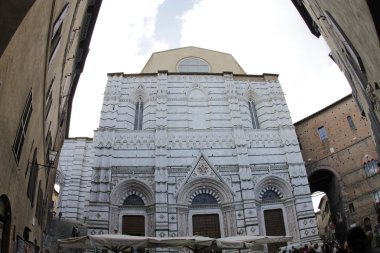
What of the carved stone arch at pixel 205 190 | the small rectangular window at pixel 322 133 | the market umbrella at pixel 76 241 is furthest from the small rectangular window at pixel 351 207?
the market umbrella at pixel 76 241

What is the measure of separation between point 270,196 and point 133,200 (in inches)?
348

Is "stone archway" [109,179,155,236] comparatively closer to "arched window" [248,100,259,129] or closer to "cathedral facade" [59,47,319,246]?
"cathedral facade" [59,47,319,246]

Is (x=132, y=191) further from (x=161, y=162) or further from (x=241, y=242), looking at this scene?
(x=241, y=242)

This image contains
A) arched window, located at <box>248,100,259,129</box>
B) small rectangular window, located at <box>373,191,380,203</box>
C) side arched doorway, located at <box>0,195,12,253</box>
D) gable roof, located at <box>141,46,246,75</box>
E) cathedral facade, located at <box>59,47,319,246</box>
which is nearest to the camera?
side arched doorway, located at <box>0,195,12,253</box>

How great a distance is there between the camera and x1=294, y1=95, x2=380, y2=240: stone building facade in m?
21.2

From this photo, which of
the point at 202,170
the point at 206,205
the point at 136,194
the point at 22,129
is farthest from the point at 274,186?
the point at 22,129

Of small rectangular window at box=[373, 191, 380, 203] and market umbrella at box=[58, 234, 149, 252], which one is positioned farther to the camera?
small rectangular window at box=[373, 191, 380, 203]

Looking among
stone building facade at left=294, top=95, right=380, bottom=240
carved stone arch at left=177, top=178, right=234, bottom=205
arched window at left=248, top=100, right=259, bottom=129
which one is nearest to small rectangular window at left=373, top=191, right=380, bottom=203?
stone building facade at left=294, top=95, right=380, bottom=240

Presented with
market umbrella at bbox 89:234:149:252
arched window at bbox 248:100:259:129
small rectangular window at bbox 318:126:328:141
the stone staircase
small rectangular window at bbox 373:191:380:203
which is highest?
arched window at bbox 248:100:259:129

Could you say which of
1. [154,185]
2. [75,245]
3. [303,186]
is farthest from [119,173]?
[303,186]

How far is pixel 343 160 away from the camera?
23.2 metres

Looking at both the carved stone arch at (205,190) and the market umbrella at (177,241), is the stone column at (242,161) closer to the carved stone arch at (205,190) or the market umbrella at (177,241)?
the carved stone arch at (205,190)

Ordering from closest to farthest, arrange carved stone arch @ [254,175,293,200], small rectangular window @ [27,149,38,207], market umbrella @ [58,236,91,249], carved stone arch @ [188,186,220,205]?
small rectangular window @ [27,149,38,207]
market umbrella @ [58,236,91,249]
carved stone arch @ [188,186,220,205]
carved stone arch @ [254,175,293,200]

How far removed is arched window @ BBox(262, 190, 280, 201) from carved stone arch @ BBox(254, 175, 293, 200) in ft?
0.50
